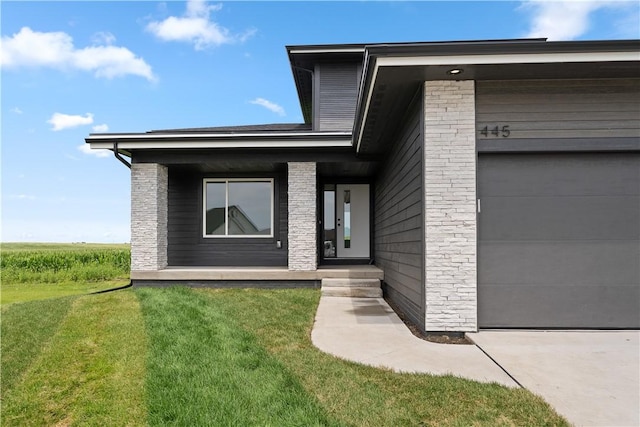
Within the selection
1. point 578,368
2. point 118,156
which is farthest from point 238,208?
point 578,368

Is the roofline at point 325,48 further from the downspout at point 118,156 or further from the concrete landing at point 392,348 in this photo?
the concrete landing at point 392,348

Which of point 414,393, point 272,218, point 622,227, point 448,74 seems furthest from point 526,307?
point 272,218

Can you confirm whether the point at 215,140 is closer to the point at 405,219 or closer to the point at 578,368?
the point at 405,219

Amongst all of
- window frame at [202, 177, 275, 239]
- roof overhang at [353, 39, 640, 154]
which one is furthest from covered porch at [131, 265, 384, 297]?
roof overhang at [353, 39, 640, 154]

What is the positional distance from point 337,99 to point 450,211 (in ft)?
22.6

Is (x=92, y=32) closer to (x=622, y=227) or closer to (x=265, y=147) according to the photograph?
(x=265, y=147)

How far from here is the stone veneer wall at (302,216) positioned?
8.08 meters

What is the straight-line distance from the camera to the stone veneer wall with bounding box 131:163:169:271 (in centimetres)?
812

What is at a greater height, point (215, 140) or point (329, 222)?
point (215, 140)

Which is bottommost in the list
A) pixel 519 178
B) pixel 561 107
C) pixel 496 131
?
pixel 519 178

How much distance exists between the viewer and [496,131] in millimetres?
4309

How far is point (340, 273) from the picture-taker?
7.90m

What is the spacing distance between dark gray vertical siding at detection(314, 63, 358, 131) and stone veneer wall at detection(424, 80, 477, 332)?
6234 millimetres

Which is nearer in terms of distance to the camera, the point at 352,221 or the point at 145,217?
the point at 145,217
